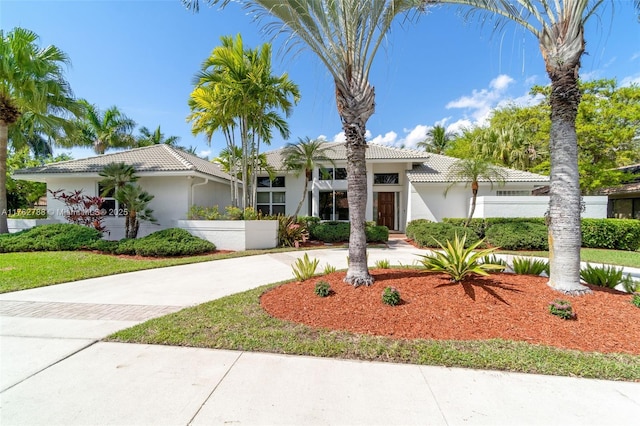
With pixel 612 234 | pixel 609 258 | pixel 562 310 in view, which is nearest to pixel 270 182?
pixel 562 310

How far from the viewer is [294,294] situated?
5.00 m

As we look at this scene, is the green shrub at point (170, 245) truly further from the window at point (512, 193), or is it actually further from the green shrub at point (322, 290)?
Result: the window at point (512, 193)

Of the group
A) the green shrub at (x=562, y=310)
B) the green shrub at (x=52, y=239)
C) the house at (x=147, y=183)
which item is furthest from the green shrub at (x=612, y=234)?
the green shrub at (x=52, y=239)

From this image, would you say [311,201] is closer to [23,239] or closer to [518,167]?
[23,239]

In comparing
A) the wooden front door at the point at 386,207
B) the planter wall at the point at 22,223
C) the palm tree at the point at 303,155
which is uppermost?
the palm tree at the point at 303,155

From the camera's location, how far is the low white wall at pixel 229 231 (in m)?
11.2

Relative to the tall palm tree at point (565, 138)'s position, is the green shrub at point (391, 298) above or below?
below

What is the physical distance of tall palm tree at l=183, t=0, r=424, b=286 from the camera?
4838 millimetres

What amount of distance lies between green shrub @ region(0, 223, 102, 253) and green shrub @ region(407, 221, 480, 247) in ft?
45.0

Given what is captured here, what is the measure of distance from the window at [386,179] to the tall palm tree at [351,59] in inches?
489

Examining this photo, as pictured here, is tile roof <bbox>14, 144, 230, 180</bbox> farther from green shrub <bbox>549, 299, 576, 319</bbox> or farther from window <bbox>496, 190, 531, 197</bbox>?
window <bbox>496, 190, 531, 197</bbox>

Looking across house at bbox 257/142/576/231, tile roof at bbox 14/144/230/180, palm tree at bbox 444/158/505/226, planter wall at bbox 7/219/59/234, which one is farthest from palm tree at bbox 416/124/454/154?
planter wall at bbox 7/219/59/234

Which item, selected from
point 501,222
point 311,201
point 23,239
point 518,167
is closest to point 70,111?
point 23,239

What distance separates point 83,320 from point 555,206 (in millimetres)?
8031
